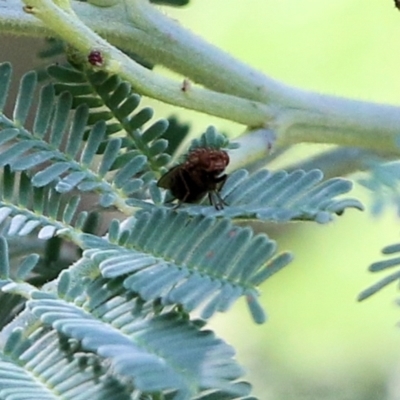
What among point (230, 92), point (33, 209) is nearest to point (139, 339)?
point (33, 209)

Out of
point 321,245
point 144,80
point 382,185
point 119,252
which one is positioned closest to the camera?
point 382,185

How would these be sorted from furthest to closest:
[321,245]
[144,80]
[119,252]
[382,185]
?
[321,245], [144,80], [119,252], [382,185]

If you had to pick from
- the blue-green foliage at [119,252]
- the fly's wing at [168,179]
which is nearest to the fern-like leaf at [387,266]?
the blue-green foliage at [119,252]

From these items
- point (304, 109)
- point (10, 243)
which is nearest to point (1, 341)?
point (10, 243)

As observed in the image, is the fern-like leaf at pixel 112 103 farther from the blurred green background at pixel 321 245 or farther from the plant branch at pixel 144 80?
the blurred green background at pixel 321 245

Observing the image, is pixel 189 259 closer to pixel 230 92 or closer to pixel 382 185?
pixel 382 185

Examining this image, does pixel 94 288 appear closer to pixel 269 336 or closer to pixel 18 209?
pixel 18 209

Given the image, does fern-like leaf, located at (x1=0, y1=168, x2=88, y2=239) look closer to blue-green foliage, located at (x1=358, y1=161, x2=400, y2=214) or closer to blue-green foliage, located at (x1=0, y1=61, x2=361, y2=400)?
blue-green foliage, located at (x1=0, y1=61, x2=361, y2=400)
